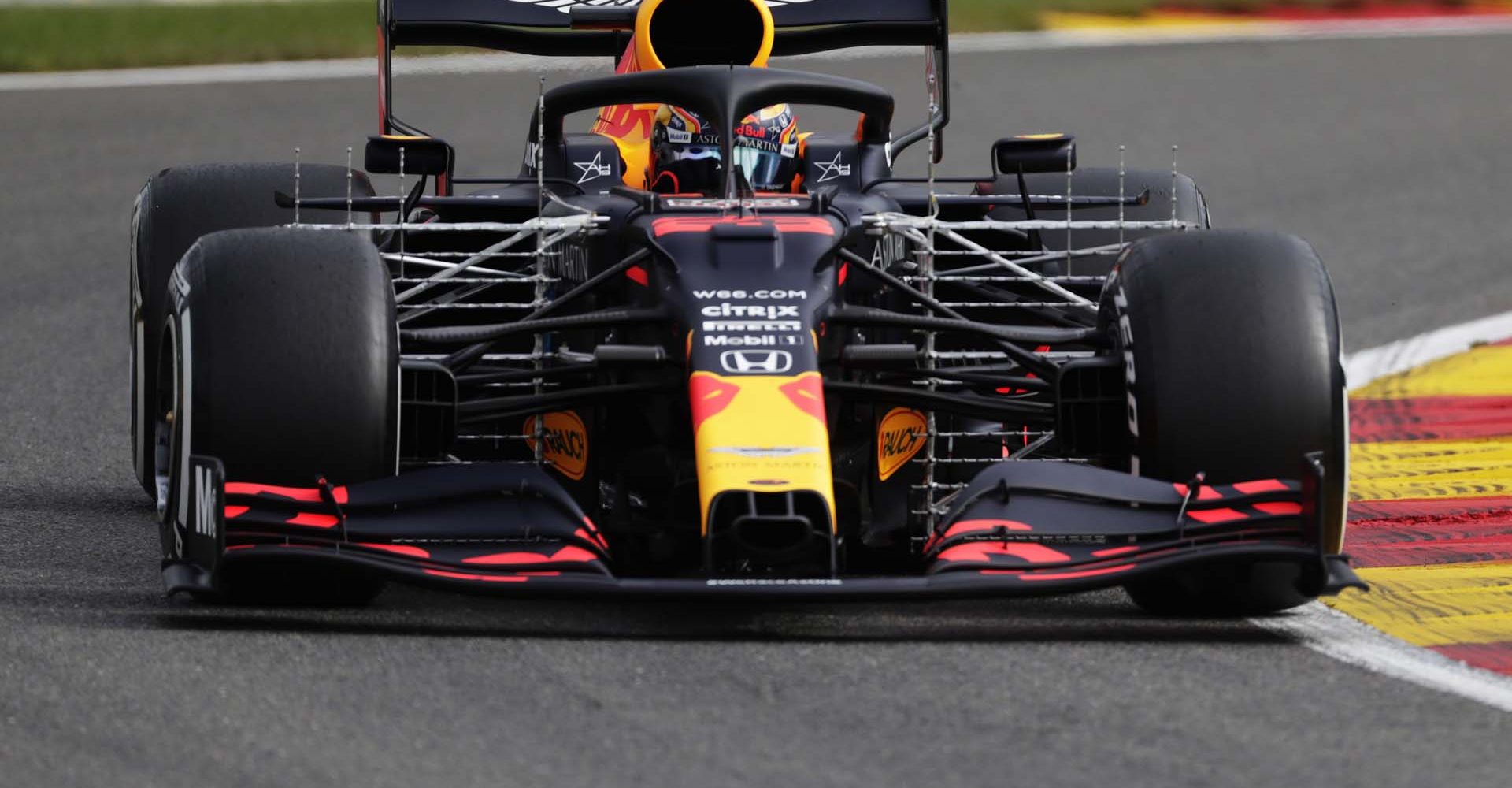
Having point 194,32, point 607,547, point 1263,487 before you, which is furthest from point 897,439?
point 194,32

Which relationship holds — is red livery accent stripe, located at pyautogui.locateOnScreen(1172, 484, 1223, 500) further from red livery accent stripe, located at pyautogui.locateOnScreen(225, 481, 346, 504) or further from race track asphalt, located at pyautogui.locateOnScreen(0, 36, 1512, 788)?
red livery accent stripe, located at pyautogui.locateOnScreen(225, 481, 346, 504)

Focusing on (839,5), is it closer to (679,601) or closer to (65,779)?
(679,601)

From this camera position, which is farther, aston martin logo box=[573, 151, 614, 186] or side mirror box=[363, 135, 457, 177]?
aston martin logo box=[573, 151, 614, 186]

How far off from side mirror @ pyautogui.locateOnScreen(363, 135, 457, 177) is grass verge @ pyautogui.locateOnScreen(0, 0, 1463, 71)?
10.9 m

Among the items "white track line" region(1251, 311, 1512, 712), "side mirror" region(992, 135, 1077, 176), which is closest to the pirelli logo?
"white track line" region(1251, 311, 1512, 712)

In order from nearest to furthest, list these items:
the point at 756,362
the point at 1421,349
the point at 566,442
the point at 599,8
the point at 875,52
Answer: the point at 756,362
the point at 566,442
the point at 599,8
the point at 1421,349
the point at 875,52

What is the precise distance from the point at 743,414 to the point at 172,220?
2639mm

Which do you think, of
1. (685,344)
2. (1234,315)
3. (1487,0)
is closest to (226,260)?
(685,344)

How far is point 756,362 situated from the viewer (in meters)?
6.09

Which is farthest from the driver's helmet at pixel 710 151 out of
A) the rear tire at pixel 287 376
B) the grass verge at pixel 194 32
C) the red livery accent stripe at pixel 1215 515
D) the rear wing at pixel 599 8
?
the grass verge at pixel 194 32

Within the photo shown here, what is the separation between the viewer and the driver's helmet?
7.67m

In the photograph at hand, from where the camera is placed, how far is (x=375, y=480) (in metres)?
5.98

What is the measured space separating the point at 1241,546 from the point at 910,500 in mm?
1177

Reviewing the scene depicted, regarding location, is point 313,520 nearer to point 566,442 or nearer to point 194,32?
point 566,442
